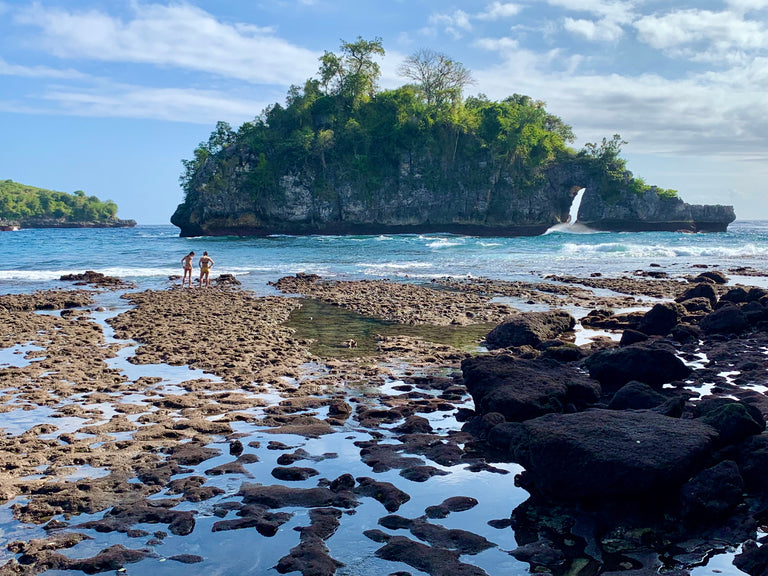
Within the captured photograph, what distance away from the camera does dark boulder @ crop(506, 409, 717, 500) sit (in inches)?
212

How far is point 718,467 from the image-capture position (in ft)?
18.0

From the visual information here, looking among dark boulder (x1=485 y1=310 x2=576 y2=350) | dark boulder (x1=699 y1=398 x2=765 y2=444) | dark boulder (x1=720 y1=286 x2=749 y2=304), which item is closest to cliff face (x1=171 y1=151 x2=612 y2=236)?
dark boulder (x1=720 y1=286 x2=749 y2=304)

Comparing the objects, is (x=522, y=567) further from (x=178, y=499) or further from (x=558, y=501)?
(x=178, y=499)

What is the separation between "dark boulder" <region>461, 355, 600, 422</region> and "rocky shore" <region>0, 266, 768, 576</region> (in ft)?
0.09

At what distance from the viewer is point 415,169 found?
78.2 metres

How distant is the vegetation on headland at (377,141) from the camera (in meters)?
74.9

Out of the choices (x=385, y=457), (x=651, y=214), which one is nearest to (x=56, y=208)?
(x=651, y=214)

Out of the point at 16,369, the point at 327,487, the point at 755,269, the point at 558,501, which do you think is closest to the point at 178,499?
the point at 327,487

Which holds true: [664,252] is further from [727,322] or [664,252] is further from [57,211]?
[57,211]

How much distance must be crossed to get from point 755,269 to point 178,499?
31720mm

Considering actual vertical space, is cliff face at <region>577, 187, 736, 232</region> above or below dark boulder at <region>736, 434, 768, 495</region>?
above

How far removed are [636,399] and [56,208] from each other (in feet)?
496

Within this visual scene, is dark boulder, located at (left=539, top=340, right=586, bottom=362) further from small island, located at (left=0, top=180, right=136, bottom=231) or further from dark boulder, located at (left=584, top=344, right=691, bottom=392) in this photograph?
small island, located at (left=0, top=180, right=136, bottom=231)

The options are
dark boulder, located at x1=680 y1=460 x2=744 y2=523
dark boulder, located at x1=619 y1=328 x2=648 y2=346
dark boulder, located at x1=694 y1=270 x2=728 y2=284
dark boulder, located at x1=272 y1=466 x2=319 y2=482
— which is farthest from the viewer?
dark boulder, located at x1=694 y1=270 x2=728 y2=284
